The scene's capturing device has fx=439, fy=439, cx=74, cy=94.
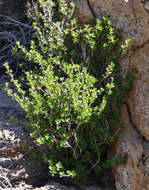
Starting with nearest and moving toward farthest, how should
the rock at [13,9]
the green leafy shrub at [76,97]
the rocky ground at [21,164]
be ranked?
1. the green leafy shrub at [76,97]
2. the rocky ground at [21,164]
3. the rock at [13,9]

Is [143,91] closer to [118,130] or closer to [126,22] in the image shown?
[118,130]

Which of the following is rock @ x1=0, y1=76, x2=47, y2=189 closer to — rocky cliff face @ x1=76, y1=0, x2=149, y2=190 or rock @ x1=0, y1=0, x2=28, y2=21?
rocky cliff face @ x1=76, y1=0, x2=149, y2=190

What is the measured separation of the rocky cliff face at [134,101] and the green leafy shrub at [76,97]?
102mm

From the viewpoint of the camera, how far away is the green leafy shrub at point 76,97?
3439 mm

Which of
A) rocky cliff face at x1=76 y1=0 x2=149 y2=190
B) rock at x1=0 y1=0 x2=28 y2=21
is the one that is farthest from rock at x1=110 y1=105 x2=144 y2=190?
rock at x1=0 y1=0 x2=28 y2=21

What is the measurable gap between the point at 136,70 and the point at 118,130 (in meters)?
0.52

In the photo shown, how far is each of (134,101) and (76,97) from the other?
59 centimetres

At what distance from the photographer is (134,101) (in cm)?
369

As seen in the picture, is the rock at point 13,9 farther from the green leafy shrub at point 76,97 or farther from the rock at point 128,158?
the rock at point 128,158

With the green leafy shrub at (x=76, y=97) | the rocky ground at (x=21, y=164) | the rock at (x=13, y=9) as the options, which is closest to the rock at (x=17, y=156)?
the rocky ground at (x=21, y=164)

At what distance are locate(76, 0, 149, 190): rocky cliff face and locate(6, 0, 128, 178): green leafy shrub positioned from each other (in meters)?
0.10

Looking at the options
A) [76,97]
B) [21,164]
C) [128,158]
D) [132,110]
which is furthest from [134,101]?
[21,164]

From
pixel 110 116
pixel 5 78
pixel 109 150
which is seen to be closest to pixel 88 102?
pixel 110 116

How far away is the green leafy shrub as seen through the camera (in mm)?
3439
